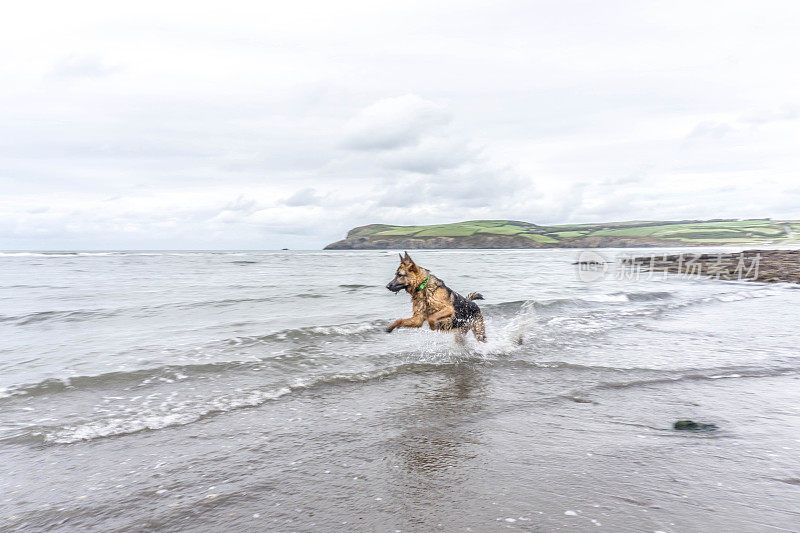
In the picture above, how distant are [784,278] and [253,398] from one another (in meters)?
32.2

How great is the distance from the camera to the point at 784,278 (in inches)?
1025

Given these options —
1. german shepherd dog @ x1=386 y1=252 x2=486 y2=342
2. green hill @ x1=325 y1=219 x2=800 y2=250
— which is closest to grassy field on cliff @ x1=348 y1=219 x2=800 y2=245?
green hill @ x1=325 y1=219 x2=800 y2=250

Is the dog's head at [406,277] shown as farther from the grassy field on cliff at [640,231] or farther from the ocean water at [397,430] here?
the grassy field on cliff at [640,231]

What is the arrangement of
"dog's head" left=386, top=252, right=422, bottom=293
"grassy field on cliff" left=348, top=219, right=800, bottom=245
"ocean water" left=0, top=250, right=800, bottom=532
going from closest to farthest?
"ocean water" left=0, top=250, right=800, bottom=532 → "dog's head" left=386, top=252, right=422, bottom=293 → "grassy field on cliff" left=348, top=219, right=800, bottom=245

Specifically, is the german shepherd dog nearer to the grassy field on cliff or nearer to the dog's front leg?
the dog's front leg

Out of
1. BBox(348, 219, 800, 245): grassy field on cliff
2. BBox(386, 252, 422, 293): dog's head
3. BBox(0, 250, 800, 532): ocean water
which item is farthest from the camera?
BBox(348, 219, 800, 245): grassy field on cliff

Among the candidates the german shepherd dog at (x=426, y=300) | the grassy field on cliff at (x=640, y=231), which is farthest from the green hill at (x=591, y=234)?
the german shepherd dog at (x=426, y=300)

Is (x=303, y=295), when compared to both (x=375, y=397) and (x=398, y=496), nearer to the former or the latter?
(x=375, y=397)

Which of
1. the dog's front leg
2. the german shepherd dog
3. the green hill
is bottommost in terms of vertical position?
the dog's front leg

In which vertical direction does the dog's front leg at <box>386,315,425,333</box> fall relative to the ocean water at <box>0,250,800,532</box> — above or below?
above

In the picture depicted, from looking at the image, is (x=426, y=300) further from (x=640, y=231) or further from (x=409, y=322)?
(x=640, y=231)

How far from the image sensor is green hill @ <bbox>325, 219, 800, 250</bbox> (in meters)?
115

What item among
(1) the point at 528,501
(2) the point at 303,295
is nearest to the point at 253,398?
(1) the point at 528,501

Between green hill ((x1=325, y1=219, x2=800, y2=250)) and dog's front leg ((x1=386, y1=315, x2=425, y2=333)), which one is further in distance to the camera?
green hill ((x1=325, y1=219, x2=800, y2=250))
